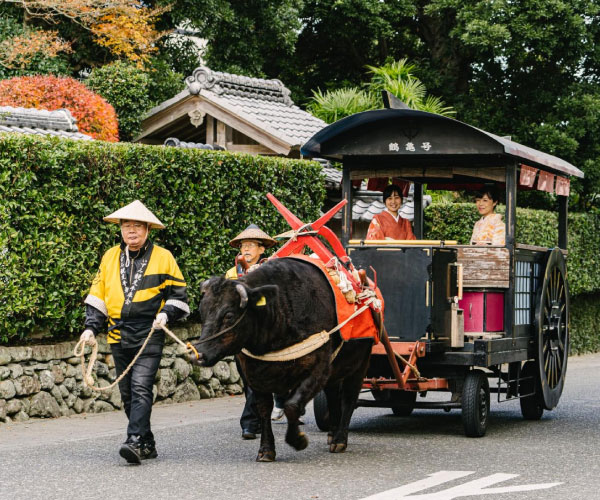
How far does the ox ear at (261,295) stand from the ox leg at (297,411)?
78cm

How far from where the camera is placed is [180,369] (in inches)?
533

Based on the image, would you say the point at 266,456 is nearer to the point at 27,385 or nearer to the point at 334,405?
Result: the point at 334,405

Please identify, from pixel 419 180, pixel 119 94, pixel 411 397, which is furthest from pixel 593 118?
pixel 411 397

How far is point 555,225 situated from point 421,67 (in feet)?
27.0

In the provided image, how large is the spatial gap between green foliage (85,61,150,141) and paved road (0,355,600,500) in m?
10.1

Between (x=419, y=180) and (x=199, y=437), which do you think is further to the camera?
(x=419, y=180)

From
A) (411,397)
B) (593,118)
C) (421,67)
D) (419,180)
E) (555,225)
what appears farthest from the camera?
(421,67)

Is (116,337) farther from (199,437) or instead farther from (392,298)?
(392,298)

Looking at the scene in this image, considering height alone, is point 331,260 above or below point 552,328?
above

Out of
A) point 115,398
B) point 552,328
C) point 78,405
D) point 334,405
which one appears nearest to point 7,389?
point 78,405

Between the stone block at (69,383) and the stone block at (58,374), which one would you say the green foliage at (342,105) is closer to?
the stone block at (69,383)

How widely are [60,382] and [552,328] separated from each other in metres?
5.72

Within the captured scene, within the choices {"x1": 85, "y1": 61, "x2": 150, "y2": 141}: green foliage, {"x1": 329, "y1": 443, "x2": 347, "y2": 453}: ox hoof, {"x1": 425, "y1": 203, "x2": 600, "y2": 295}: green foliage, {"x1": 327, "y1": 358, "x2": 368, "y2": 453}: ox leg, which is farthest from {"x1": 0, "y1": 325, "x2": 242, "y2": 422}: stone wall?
{"x1": 85, "y1": 61, "x2": 150, "y2": 141}: green foliage

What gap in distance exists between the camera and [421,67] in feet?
94.7
